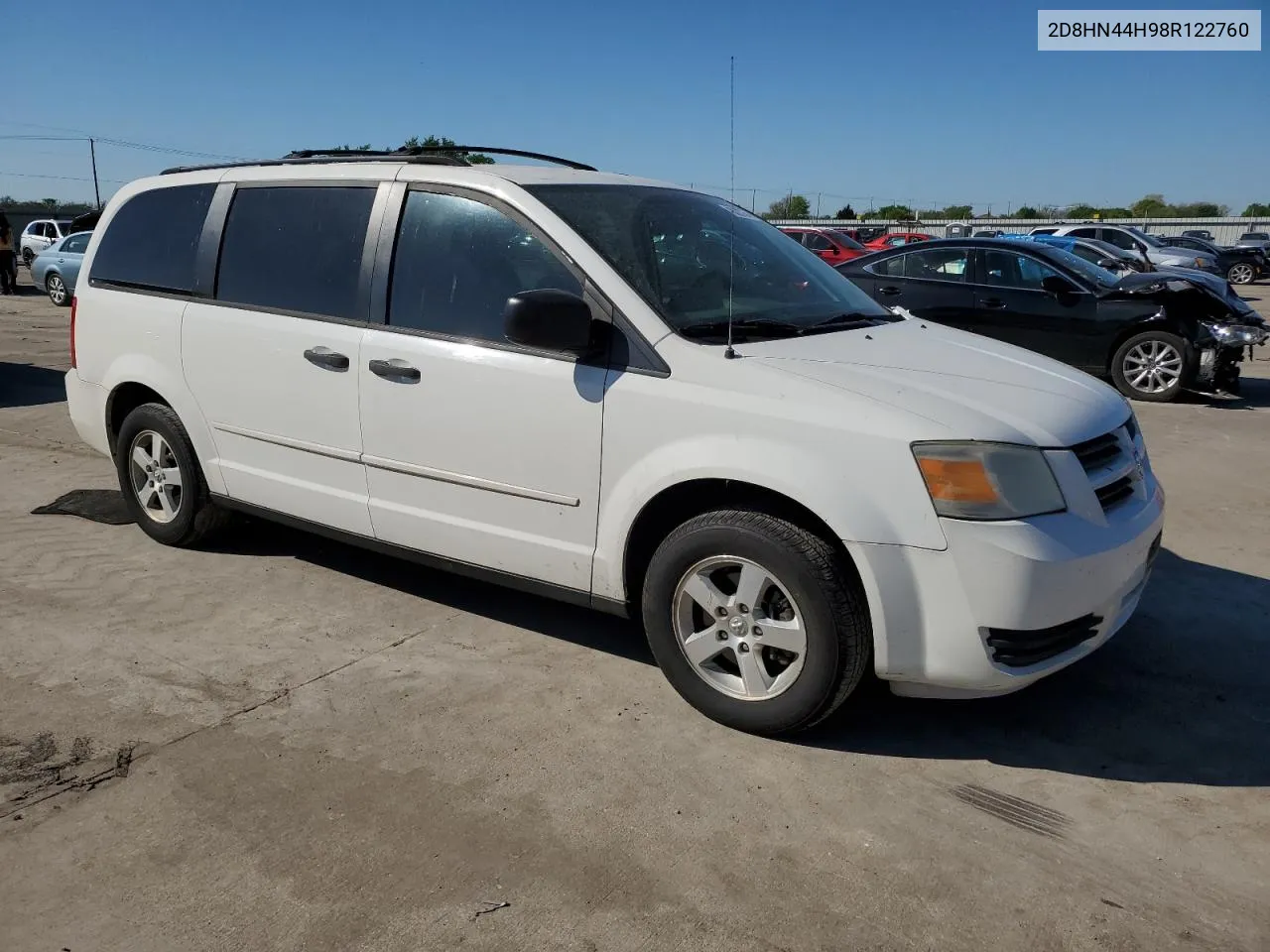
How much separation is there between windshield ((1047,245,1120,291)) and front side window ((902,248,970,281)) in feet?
2.90

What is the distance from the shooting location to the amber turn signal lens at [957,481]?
10.0ft

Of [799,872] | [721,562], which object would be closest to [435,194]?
[721,562]

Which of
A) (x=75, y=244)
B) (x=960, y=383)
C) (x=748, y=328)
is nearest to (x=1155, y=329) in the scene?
(x=960, y=383)

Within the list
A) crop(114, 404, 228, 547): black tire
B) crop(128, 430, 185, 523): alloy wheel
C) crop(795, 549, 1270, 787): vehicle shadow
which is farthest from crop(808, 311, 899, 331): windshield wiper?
crop(128, 430, 185, 523): alloy wheel

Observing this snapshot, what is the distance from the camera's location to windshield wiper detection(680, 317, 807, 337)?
363cm

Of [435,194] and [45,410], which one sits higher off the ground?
[435,194]

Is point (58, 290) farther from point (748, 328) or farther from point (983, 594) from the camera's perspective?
point (983, 594)

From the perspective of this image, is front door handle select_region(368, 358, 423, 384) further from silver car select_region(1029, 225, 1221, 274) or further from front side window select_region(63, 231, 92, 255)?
silver car select_region(1029, 225, 1221, 274)

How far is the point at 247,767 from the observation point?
330 cm

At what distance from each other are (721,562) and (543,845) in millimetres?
1053

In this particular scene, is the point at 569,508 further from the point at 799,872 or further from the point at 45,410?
the point at 45,410

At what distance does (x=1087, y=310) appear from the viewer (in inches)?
403

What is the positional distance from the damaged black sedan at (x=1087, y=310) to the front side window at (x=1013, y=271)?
0.4 inches

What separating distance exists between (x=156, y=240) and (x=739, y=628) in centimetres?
366
